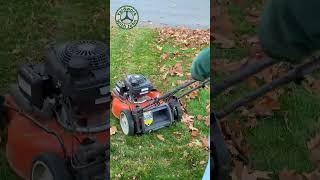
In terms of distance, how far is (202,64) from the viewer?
3.58 feet

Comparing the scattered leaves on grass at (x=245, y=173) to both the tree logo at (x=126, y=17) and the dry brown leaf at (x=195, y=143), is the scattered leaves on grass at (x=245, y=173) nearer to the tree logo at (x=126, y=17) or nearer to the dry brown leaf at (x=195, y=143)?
the dry brown leaf at (x=195, y=143)

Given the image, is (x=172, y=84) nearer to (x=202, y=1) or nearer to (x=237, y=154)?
(x=202, y=1)

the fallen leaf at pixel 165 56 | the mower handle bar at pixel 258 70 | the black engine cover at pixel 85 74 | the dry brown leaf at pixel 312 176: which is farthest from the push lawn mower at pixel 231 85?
the dry brown leaf at pixel 312 176

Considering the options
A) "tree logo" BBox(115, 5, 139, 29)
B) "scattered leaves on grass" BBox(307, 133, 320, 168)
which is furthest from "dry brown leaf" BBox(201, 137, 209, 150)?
"scattered leaves on grass" BBox(307, 133, 320, 168)

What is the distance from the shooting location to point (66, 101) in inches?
45.4

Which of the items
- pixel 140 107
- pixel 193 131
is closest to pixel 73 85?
pixel 140 107

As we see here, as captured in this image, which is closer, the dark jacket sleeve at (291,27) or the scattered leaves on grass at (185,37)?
the dark jacket sleeve at (291,27)

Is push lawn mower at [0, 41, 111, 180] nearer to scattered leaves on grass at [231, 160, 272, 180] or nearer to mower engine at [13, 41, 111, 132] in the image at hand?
mower engine at [13, 41, 111, 132]

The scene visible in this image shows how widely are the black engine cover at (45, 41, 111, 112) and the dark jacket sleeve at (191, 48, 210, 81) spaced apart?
0.57ft

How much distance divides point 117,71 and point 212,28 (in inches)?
8.0

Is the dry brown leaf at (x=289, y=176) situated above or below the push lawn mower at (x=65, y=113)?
below

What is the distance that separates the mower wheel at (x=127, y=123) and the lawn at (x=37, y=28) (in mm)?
152

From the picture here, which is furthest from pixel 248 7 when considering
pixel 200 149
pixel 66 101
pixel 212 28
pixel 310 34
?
pixel 310 34

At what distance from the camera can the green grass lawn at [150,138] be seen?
3.58 feet
